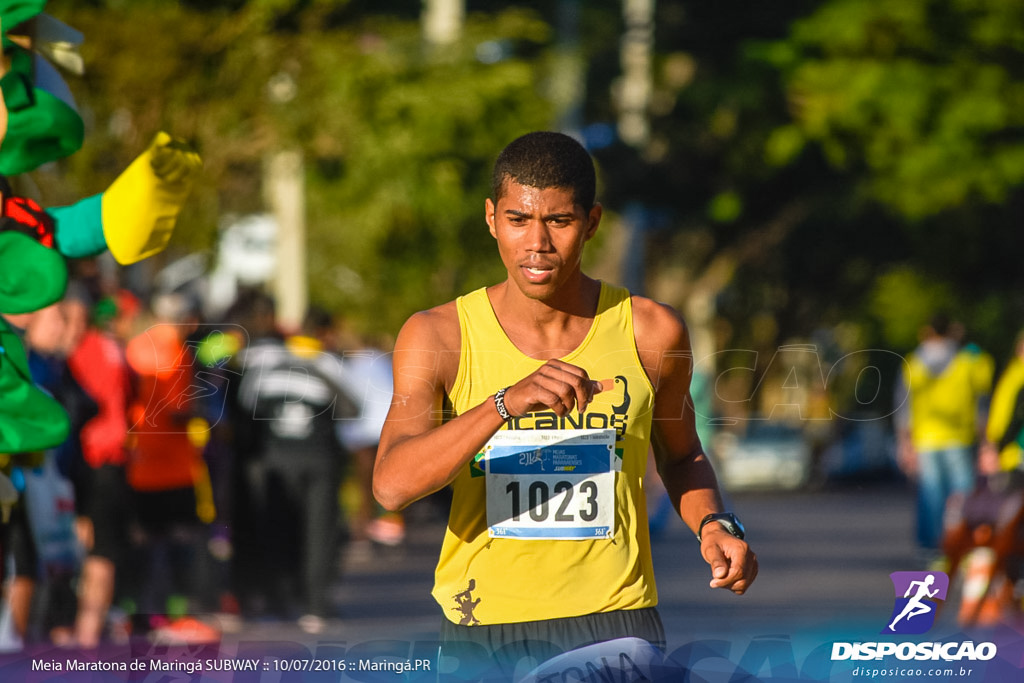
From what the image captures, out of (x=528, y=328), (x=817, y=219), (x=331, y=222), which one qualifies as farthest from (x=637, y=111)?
(x=528, y=328)

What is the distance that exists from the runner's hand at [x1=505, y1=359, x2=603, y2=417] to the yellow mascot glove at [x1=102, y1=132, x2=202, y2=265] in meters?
1.50

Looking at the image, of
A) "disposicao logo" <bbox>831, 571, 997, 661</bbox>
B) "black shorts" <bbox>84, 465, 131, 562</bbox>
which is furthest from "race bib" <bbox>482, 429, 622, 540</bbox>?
"black shorts" <bbox>84, 465, 131, 562</bbox>

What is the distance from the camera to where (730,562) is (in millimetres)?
3719

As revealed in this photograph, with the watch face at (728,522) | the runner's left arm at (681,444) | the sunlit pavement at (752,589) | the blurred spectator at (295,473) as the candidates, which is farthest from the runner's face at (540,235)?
the blurred spectator at (295,473)

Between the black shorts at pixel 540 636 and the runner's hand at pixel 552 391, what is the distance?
1.78ft

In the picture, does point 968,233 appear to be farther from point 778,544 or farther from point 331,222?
point 778,544

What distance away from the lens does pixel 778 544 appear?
611 inches

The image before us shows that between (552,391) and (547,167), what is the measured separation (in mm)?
637

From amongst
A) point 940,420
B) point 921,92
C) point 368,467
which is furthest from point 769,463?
point 940,420

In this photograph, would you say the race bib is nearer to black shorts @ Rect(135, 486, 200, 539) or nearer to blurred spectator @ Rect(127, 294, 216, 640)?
blurred spectator @ Rect(127, 294, 216, 640)

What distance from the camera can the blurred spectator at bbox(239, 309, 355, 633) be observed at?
10078 mm

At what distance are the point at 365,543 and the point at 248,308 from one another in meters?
4.84

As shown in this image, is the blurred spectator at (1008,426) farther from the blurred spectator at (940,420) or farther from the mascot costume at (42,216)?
the mascot costume at (42,216)

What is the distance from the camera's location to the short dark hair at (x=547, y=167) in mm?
3791
